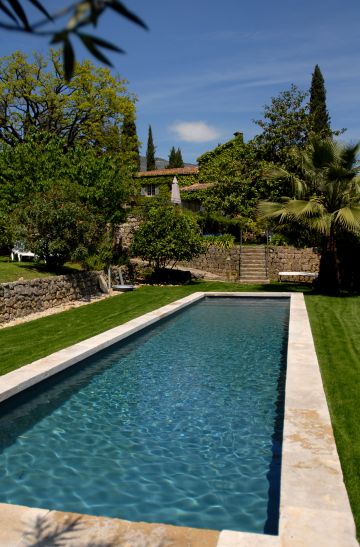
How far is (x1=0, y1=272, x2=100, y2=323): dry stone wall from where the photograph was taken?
1413 centimetres

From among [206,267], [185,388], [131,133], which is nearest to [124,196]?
[206,267]

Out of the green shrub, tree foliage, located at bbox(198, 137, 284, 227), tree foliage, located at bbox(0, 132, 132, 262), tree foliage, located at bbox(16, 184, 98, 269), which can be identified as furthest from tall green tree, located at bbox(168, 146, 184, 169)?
tree foliage, located at bbox(16, 184, 98, 269)

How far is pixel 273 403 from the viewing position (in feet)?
25.5

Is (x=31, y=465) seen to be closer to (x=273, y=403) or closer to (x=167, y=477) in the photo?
(x=167, y=477)

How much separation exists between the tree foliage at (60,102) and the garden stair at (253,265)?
16.0 metres

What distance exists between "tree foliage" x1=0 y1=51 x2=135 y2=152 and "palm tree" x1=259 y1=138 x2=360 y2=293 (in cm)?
2150

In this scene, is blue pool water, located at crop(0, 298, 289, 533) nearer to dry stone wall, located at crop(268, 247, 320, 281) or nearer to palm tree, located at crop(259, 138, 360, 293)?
palm tree, located at crop(259, 138, 360, 293)

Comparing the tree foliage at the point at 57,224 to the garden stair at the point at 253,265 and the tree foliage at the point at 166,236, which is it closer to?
the tree foliage at the point at 166,236

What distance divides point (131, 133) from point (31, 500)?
52.2 metres

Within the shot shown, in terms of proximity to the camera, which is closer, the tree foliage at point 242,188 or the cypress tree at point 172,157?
the tree foliage at point 242,188

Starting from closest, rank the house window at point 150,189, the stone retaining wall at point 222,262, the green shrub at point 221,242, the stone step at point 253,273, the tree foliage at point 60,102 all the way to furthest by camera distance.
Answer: the stone step at point 253,273
the stone retaining wall at point 222,262
the green shrub at point 221,242
the tree foliage at point 60,102
the house window at point 150,189

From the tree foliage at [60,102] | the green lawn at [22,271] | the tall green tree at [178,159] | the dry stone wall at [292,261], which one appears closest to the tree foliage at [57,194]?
the green lawn at [22,271]

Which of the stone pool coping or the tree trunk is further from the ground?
the tree trunk

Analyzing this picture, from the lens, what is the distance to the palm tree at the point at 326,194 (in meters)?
17.7
